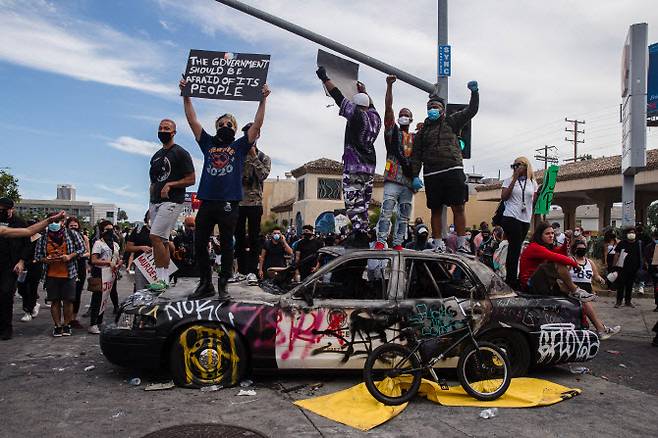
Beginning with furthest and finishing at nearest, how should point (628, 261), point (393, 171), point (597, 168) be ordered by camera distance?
point (597, 168) → point (628, 261) → point (393, 171)

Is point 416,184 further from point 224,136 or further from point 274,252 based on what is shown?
point 274,252

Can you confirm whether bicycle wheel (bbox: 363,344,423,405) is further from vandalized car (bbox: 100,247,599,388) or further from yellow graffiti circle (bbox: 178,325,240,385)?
yellow graffiti circle (bbox: 178,325,240,385)

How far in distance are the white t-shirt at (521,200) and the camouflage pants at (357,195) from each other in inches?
74.6

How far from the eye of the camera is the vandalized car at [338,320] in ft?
17.7

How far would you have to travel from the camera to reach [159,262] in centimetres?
711

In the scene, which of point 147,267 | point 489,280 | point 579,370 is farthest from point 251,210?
point 579,370

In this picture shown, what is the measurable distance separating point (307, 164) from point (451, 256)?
39.7 meters

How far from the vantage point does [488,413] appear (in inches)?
192

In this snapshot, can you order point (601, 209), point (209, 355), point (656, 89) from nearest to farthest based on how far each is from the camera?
point (209, 355), point (656, 89), point (601, 209)

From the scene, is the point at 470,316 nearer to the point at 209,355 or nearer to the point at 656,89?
the point at 209,355

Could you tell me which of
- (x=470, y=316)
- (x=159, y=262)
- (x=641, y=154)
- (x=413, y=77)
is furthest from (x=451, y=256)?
(x=641, y=154)

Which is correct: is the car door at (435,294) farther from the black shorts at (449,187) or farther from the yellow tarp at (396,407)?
the black shorts at (449,187)

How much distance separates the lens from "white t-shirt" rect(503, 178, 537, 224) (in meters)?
7.41

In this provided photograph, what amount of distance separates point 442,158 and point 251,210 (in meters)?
2.58
